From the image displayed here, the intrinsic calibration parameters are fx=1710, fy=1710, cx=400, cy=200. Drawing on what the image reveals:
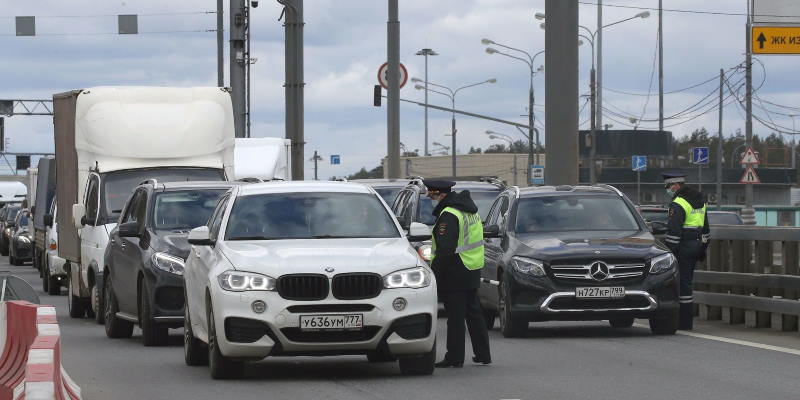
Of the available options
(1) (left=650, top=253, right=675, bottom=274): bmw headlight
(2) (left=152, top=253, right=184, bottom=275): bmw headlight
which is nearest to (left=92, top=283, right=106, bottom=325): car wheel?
(2) (left=152, top=253, right=184, bottom=275): bmw headlight

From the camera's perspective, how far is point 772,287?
63.0 feet

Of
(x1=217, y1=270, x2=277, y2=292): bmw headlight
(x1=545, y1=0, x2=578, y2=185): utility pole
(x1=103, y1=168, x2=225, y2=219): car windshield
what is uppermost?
(x1=545, y1=0, x2=578, y2=185): utility pole

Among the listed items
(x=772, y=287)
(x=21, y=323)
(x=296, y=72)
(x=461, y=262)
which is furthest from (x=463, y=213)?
(x=296, y=72)

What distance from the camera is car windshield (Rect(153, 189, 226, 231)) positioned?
1850 centimetres

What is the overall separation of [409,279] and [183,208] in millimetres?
6221

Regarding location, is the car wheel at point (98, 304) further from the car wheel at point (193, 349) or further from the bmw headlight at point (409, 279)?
the bmw headlight at point (409, 279)

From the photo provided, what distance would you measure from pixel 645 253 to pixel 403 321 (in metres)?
5.57

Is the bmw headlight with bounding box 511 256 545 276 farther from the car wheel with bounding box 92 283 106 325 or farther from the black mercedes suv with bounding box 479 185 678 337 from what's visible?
the car wheel with bounding box 92 283 106 325

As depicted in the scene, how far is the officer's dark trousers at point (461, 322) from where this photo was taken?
14.3m

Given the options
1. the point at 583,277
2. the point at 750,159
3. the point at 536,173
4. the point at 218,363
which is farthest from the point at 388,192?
the point at 536,173

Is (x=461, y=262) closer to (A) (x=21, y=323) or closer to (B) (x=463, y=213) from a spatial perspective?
(B) (x=463, y=213)

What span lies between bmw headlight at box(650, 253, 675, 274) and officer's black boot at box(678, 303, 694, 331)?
49.1 inches

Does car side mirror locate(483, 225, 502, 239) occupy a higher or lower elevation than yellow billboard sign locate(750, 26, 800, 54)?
lower

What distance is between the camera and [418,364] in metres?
13.7
